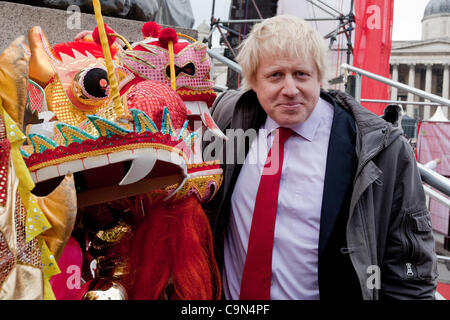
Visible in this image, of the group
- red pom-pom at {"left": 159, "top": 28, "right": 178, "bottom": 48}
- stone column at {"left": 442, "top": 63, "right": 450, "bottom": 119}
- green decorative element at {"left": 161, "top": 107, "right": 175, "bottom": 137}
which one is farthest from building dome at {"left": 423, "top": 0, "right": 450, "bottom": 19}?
green decorative element at {"left": 161, "top": 107, "right": 175, "bottom": 137}

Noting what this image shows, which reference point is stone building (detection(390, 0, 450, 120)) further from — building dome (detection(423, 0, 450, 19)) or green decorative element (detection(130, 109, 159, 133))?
green decorative element (detection(130, 109, 159, 133))

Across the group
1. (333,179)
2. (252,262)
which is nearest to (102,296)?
(252,262)

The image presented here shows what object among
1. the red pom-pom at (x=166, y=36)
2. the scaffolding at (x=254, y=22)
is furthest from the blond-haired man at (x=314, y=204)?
the scaffolding at (x=254, y=22)

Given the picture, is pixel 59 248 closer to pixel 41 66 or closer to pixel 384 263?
pixel 41 66

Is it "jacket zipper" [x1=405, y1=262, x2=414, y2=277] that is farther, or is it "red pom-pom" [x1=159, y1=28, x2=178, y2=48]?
"jacket zipper" [x1=405, y1=262, x2=414, y2=277]

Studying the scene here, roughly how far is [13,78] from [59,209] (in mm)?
292

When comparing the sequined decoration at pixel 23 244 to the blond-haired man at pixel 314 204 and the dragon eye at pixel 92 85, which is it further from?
the blond-haired man at pixel 314 204

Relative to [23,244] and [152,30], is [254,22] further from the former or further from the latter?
[23,244]

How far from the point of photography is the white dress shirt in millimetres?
1545

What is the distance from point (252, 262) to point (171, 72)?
0.76m

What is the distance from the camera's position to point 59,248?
0.91m

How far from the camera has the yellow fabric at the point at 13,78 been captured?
32.6 inches

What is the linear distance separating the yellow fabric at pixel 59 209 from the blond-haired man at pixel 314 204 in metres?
0.78

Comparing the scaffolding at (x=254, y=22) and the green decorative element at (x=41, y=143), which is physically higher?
the scaffolding at (x=254, y=22)
